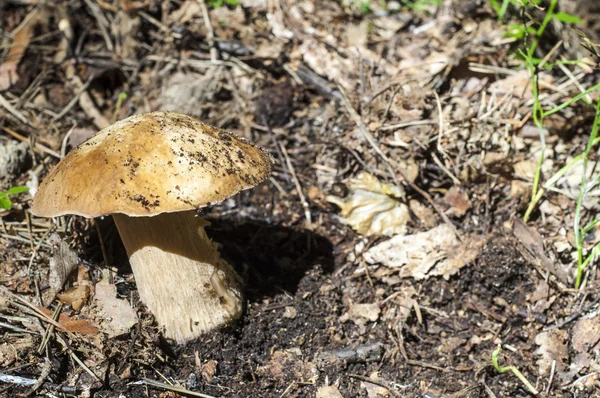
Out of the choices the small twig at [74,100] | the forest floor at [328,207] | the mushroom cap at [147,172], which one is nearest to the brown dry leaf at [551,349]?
the forest floor at [328,207]

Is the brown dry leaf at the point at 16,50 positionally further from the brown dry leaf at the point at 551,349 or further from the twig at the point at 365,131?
the brown dry leaf at the point at 551,349

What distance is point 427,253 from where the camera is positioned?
10.8ft

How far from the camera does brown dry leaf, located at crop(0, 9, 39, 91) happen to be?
4.20 metres

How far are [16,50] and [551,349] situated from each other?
449 cm

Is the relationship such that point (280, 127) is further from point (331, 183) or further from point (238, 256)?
point (238, 256)

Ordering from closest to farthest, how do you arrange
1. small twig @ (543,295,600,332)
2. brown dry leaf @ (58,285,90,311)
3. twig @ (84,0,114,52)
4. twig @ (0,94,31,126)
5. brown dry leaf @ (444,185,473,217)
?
brown dry leaf @ (58,285,90,311) < small twig @ (543,295,600,332) < brown dry leaf @ (444,185,473,217) < twig @ (0,94,31,126) < twig @ (84,0,114,52)

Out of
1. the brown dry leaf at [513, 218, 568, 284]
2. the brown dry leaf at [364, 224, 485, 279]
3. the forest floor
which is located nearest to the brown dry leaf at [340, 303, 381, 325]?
the forest floor

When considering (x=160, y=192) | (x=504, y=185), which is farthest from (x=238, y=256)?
(x=504, y=185)

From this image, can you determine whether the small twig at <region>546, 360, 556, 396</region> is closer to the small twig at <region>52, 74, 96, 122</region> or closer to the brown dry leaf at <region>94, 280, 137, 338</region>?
the brown dry leaf at <region>94, 280, 137, 338</region>

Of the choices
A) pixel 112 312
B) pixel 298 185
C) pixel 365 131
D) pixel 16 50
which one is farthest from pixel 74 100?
pixel 365 131

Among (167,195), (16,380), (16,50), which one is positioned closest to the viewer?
(167,195)

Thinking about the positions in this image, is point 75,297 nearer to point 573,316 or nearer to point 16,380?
point 16,380

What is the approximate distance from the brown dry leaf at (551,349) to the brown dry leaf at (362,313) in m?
0.89

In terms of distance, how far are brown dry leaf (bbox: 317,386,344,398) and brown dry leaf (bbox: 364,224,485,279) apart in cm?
85
